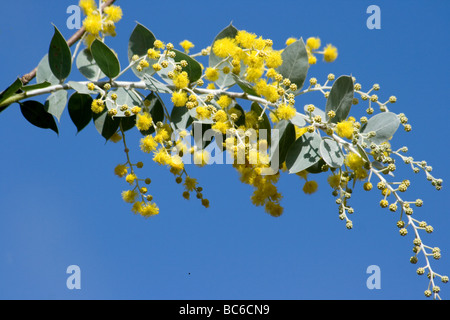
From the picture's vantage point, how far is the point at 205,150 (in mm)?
2826

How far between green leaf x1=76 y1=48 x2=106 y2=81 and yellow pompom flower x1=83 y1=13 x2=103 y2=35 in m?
0.15

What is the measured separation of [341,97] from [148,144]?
105cm

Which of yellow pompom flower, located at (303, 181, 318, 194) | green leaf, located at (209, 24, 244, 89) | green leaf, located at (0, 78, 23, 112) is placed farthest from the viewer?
yellow pompom flower, located at (303, 181, 318, 194)

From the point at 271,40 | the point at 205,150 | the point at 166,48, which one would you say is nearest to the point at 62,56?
the point at 166,48

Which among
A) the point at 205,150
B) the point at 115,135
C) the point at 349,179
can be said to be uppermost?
the point at 115,135

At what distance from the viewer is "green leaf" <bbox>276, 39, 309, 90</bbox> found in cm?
A: 283

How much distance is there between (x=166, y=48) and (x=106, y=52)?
30 cm

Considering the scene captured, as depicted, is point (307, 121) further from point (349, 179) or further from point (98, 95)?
point (98, 95)

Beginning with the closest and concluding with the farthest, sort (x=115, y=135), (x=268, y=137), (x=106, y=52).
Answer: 1. (x=106, y=52)
2. (x=268, y=137)
3. (x=115, y=135)

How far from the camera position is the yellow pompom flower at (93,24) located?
107 inches

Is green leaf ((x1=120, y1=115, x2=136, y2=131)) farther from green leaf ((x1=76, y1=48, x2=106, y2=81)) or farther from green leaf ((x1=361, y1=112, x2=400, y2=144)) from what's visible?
green leaf ((x1=361, y1=112, x2=400, y2=144))


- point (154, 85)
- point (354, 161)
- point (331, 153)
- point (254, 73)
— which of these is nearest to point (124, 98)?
point (154, 85)

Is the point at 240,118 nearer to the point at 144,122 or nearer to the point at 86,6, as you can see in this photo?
the point at 144,122

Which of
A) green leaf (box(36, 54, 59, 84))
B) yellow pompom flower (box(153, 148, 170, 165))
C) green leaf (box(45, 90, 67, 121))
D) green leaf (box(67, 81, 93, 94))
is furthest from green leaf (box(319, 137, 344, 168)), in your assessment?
green leaf (box(36, 54, 59, 84))
